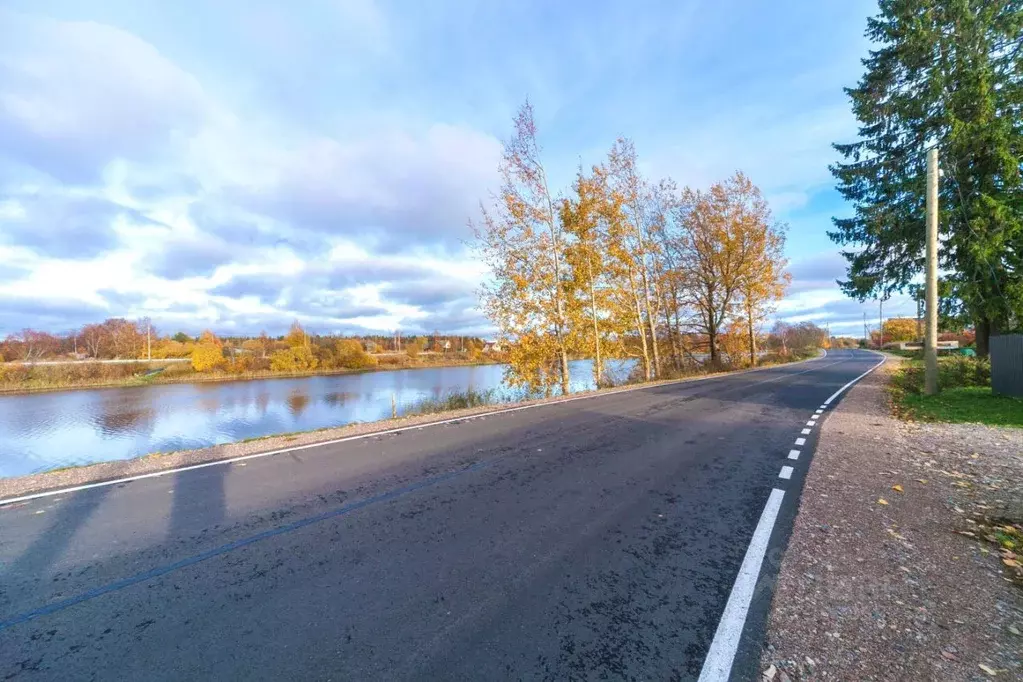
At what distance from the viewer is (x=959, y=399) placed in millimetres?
11242

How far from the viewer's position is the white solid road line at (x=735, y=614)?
2.13 meters

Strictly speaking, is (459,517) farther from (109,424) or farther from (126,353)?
(126,353)

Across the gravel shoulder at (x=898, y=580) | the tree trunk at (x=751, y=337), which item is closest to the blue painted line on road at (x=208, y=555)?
the gravel shoulder at (x=898, y=580)

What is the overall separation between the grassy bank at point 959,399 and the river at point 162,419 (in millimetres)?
11698

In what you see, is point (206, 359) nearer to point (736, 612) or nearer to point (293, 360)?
point (293, 360)

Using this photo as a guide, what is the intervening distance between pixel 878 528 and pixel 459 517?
385cm

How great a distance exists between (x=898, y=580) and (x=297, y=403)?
2651 cm

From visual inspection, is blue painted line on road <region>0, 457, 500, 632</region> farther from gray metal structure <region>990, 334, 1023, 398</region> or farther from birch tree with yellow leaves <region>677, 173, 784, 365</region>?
birch tree with yellow leaves <region>677, 173, 784, 365</region>

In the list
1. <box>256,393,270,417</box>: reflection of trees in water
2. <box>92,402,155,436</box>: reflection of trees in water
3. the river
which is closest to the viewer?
the river

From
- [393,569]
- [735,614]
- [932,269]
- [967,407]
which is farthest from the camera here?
[932,269]

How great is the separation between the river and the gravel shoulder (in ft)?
→ 38.4

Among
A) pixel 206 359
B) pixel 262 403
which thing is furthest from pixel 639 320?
pixel 206 359

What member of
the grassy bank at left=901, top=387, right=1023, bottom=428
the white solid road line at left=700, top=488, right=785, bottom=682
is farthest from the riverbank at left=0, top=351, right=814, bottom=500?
the grassy bank at left=901, top=387, right=1023, bottom=428

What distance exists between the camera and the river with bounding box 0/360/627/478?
1287 cm
